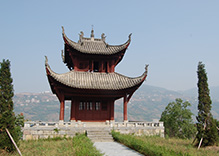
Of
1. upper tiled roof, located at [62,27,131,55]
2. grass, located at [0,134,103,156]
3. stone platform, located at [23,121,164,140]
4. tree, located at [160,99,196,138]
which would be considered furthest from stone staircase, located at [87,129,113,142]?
tree, located at [160,99,196,138]

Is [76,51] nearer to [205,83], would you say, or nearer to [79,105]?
[79,105]

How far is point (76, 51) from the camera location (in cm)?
2189

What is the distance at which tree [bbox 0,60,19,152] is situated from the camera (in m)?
10.6

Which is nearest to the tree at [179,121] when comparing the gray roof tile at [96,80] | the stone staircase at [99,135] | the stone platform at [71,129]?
the stone platform at [71,129]

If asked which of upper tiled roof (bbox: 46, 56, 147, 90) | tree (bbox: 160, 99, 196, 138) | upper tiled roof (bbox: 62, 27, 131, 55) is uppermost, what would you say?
upper tiled roof (bbox: 62, 27, 131, 55)

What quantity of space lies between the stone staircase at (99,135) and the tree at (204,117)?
6.05 meters

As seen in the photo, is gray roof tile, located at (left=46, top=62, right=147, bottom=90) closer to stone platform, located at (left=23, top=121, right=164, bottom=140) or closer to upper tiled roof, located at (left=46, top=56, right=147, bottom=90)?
upper tiled roof, located at (left=46, top=56, right=147, bottom=90)

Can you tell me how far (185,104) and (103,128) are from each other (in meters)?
18.5

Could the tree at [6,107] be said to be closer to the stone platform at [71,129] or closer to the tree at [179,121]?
the stone platform at [71,129]

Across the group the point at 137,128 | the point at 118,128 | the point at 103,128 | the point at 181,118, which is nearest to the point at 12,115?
the point at 103,128

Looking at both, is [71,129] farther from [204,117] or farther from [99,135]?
[204,117]

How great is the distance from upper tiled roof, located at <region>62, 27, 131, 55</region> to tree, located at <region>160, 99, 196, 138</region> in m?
14.0

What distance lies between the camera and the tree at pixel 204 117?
496 inches

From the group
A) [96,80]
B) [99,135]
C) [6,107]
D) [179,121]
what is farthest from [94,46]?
[179,121]
